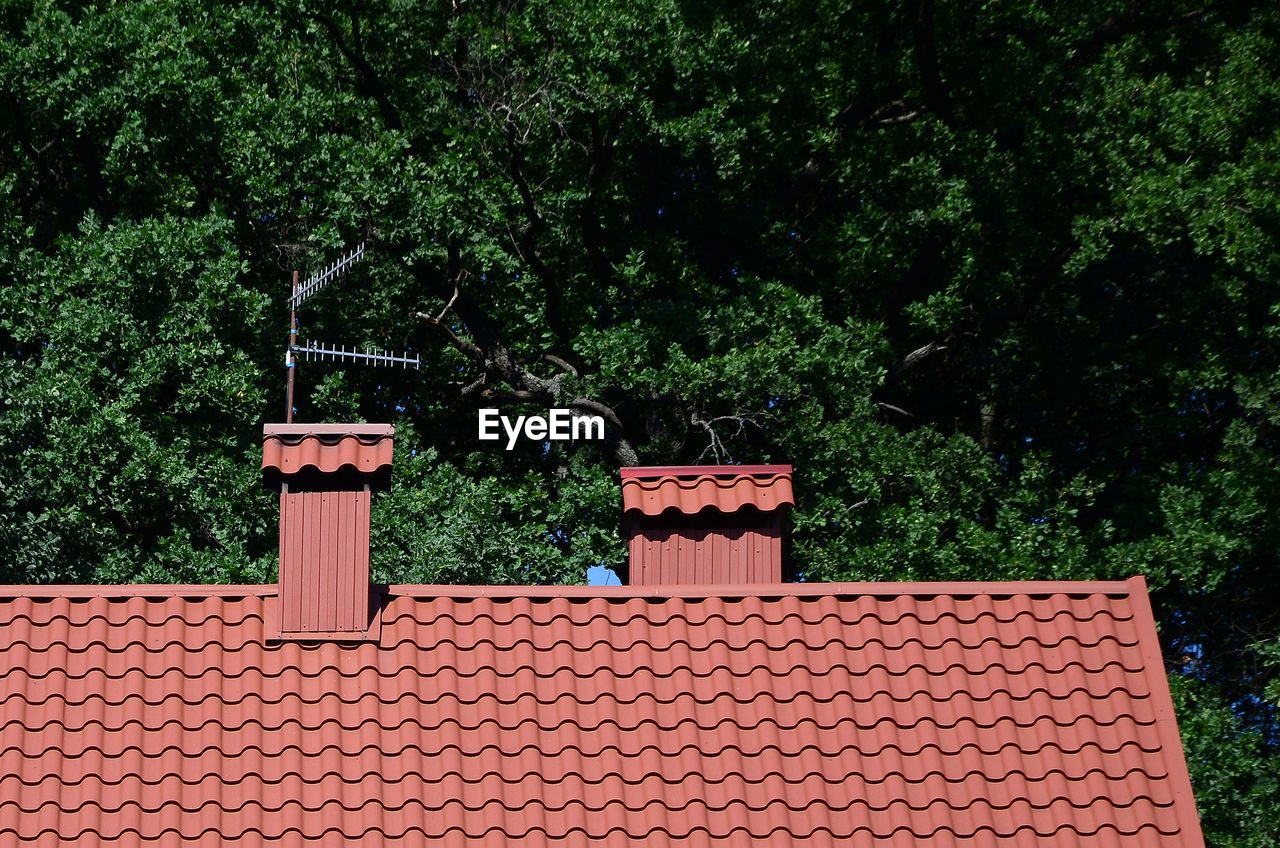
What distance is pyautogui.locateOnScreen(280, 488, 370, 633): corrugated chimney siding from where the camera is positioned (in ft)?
30.3

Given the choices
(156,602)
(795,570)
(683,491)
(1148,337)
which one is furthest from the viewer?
(1148,337)

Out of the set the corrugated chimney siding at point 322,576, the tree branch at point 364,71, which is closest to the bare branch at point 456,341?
the tree branch at point 364,71

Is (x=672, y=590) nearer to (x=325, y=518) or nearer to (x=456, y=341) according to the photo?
(x=325, y=518)

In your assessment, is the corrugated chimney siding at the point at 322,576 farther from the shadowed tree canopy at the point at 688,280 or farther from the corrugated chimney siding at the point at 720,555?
the shadowed tree canopy at the point at 688,280

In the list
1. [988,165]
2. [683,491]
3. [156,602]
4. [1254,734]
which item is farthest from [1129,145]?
[156,602]

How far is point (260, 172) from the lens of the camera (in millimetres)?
21078

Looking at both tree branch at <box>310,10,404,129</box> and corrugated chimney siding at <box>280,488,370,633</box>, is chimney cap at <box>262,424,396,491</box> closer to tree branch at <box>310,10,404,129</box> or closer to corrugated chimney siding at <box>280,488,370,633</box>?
corrugated chimney siding at <box>280,488,370,633</box>

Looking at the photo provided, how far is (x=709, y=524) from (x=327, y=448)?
8.19ft

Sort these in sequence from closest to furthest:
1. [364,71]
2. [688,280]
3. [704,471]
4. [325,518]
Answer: [325,518] → [704,471] → [688,280] → [364,71]

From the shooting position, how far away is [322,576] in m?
9.27

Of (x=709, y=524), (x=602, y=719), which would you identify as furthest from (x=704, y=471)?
(x=602, y=719)

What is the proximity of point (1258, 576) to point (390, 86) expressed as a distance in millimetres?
13356

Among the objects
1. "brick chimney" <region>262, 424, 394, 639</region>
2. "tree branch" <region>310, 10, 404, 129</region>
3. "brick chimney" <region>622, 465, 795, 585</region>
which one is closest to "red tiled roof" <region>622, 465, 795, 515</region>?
"brick chimney" <region>622, 465, 795, 585</region>

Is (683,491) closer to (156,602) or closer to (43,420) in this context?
(156,602)
